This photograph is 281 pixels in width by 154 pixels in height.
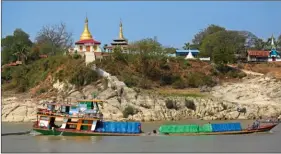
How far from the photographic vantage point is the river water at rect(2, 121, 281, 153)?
26922 mm

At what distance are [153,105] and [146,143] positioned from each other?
16766 mm

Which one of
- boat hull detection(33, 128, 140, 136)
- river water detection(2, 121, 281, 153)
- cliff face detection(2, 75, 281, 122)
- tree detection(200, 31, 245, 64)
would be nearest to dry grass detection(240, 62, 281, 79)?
tree detection(200, 31, 245, 64)

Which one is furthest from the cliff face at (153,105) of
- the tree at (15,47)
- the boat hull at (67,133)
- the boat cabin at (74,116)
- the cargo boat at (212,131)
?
the tree at (15,47)

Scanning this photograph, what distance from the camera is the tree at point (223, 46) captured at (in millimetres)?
59625

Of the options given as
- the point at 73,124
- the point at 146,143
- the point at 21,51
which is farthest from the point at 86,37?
the point at 146,143

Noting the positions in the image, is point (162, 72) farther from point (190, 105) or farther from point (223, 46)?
point (223, 46)

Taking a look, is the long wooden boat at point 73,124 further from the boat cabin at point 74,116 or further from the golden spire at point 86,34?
the golden spire at point 86,34

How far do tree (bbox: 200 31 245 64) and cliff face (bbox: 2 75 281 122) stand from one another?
1067cm

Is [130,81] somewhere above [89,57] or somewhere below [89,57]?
below

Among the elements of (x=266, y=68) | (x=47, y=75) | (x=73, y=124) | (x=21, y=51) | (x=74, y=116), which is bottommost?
(x=73, y=124)

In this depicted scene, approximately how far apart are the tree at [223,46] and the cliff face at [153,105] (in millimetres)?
10666

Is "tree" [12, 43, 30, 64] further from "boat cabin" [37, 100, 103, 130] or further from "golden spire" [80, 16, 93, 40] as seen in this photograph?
"boat cabin" [37, 100, 103, 130]

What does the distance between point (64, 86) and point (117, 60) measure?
7600 mm

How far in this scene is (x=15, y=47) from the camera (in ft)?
204
